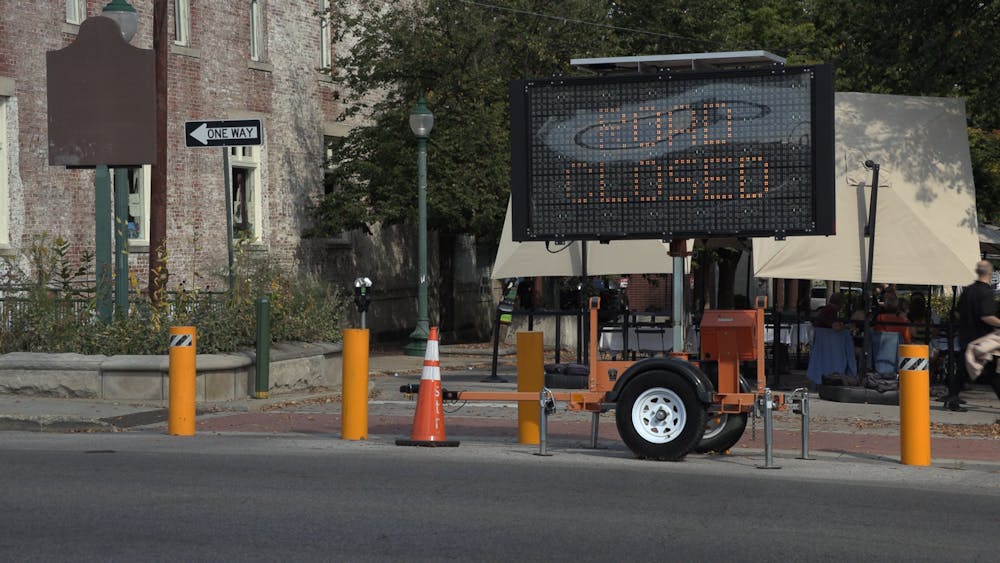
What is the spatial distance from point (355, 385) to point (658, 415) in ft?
9.52

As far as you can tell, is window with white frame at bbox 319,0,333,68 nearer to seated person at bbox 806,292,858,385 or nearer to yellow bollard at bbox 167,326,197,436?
seated person at bbox 806,292,858,385

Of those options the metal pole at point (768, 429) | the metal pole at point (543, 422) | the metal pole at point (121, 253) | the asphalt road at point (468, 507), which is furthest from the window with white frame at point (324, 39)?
the metal pole at point (768, 429)

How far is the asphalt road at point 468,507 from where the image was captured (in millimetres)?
7664

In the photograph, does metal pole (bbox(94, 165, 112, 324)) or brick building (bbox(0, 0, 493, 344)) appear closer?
metal pole (bbox(94, 165, 112, 324))

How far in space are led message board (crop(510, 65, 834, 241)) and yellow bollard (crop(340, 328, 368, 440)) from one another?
6.26 ft

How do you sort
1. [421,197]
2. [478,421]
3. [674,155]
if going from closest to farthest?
[674,155]
[478,421]
[421,197]

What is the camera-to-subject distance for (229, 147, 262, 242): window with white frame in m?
26.8

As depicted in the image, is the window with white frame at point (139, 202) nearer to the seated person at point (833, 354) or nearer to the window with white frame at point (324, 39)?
the window with white frame at point (324, 39)

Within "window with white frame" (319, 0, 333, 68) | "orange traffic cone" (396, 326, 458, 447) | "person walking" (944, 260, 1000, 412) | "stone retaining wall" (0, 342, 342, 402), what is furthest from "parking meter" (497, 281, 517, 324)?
"orange traffic cone" (396, 326, 458, 447)

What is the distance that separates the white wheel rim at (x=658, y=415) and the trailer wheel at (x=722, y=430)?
0.79 m

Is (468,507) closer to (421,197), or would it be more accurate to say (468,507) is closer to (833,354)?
(833,354)

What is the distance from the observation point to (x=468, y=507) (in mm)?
8953

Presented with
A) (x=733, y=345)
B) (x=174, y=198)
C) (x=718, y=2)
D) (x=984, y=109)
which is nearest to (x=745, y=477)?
(x=733, y=345)

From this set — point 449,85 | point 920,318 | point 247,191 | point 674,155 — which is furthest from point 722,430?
point 247,191
